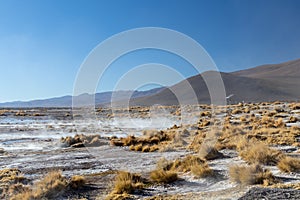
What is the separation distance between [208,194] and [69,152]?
1154 cm

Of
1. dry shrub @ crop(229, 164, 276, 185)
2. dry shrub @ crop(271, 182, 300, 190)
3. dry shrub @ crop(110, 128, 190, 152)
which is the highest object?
dry shrub @ crop(229, 164, 276, 185)

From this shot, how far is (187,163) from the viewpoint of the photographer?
11836mm

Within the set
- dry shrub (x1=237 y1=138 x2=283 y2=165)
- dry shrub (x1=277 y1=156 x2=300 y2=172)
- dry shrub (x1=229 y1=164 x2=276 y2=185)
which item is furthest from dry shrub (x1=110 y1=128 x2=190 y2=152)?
dry shrub (x1=229 y1=164 x2=276 y2=185)

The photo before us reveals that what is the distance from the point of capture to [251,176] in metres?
9.02

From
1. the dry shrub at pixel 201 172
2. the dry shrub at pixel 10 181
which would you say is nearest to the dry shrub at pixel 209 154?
the dry shrub at pixel 201 172

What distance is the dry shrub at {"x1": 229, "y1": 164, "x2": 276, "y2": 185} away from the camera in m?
8.90

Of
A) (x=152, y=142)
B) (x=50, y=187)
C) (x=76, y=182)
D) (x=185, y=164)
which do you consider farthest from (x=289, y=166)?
(x=152, y=142)

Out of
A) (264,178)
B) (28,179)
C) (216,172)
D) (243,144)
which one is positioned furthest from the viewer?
(243,144)

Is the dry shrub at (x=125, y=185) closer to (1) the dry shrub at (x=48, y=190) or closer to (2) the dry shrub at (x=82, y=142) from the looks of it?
(1) the dry shrub at (x=48, y=190)

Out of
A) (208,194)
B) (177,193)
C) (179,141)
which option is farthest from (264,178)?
(179,141)

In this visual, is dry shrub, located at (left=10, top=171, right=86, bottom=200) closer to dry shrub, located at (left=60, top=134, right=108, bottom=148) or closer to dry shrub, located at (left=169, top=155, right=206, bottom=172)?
dry shrub, located at (left=169, top=155, right=206, bottom=172)

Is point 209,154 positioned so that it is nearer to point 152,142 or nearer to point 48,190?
point 48,190

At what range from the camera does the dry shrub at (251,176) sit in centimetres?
890

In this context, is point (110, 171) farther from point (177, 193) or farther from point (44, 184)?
point (177, 193)
